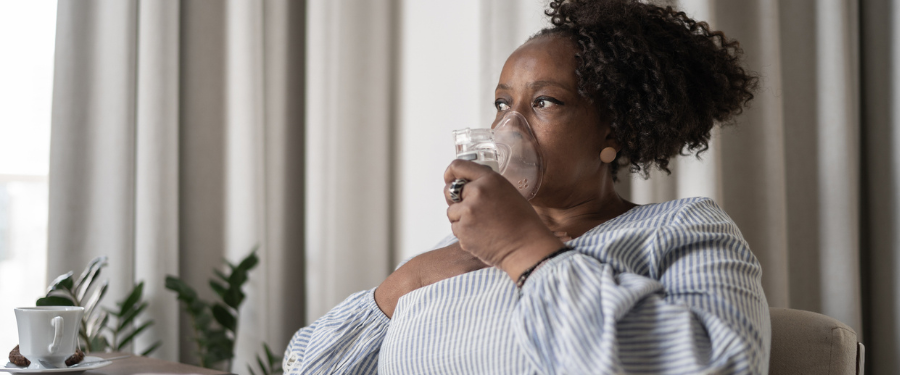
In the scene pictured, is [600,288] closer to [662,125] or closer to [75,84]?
[662,125]

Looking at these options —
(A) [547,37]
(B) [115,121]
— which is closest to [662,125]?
(A) [547,37]

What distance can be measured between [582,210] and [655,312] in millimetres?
402

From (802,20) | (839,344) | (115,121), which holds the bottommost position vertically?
(839,344)

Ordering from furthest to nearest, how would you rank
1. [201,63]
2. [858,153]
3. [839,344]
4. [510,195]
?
[201,63], [858,153], [839,344], [510,195]

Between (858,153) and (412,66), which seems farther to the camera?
(412,66)

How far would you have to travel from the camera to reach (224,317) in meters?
1.81

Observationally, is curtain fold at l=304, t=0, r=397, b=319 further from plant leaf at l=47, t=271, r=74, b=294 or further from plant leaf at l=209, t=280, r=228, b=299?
plant leaf at l=47, t=271, r=74, b=294

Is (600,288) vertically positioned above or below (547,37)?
below

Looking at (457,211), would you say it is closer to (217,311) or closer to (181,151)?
(217,311)

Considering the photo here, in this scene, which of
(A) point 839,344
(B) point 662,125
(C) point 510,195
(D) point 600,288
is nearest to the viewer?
(D) point 600,288

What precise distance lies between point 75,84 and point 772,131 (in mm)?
1735

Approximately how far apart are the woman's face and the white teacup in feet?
2.59

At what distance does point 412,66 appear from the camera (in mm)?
2143

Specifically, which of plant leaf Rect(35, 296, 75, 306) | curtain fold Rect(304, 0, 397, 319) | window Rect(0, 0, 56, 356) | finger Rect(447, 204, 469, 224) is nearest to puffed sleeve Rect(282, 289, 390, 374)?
finger Rect(447, 204, 469, 224)
